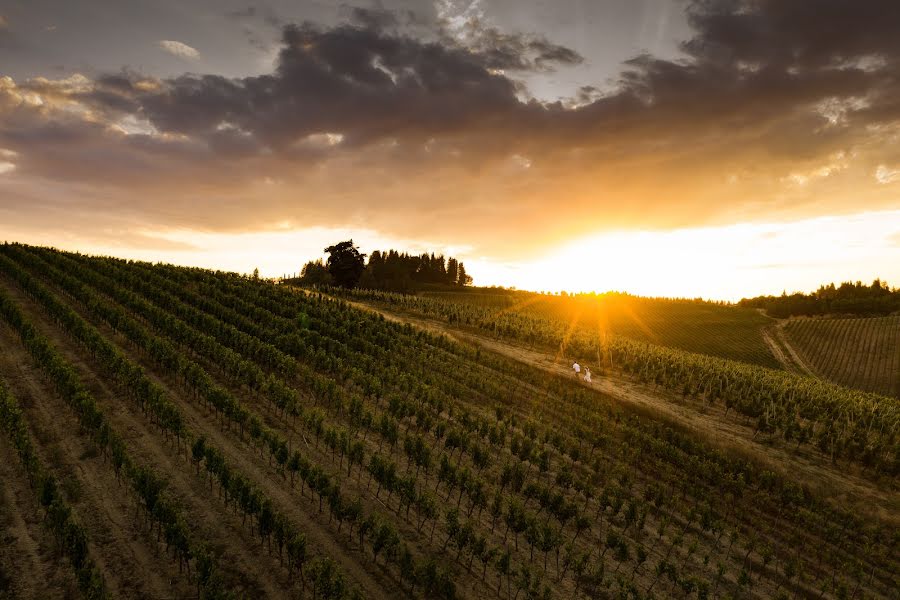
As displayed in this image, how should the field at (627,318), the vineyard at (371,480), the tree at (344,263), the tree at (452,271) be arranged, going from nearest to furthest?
1. the vineyard at (371,480)
2. the field at (627,318)
3. the tree at (344,263)
4. the tree at (452,271)

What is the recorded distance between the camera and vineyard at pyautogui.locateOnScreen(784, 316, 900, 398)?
59.2 meters

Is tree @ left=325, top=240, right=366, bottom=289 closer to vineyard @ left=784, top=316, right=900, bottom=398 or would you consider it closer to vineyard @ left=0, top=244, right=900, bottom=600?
vineyard @ left=0, top=244, right=900, bottom=600

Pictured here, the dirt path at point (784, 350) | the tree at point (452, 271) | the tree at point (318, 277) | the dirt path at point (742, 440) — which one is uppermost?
the tree at point (452, 271)

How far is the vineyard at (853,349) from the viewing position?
194 feet

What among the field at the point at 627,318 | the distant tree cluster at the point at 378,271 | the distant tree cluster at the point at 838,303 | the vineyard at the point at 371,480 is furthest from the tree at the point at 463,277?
the vineyard at the point at 371,480

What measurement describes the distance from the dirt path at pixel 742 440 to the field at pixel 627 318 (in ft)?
38.0

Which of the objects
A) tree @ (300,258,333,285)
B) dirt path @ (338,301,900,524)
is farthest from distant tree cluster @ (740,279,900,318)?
tree @ (300,258,333,285)

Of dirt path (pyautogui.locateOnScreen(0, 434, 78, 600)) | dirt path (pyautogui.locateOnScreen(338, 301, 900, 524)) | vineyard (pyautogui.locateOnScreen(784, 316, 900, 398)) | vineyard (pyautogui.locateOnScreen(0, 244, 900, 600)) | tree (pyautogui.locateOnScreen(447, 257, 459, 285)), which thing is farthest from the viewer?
tree (pyautogui.locateOnScreen(447, 257, 459, 285))

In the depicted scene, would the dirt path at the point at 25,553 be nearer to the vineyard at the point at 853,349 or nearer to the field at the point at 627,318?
the field at the point at 627,318

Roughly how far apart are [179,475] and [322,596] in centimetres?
811

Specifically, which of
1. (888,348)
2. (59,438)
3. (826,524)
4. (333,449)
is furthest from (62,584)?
(888,348)

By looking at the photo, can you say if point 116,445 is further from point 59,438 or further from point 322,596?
point 322,596

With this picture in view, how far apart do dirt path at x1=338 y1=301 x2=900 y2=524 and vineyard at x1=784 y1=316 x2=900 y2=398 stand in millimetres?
33821

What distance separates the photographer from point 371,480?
777 inches
